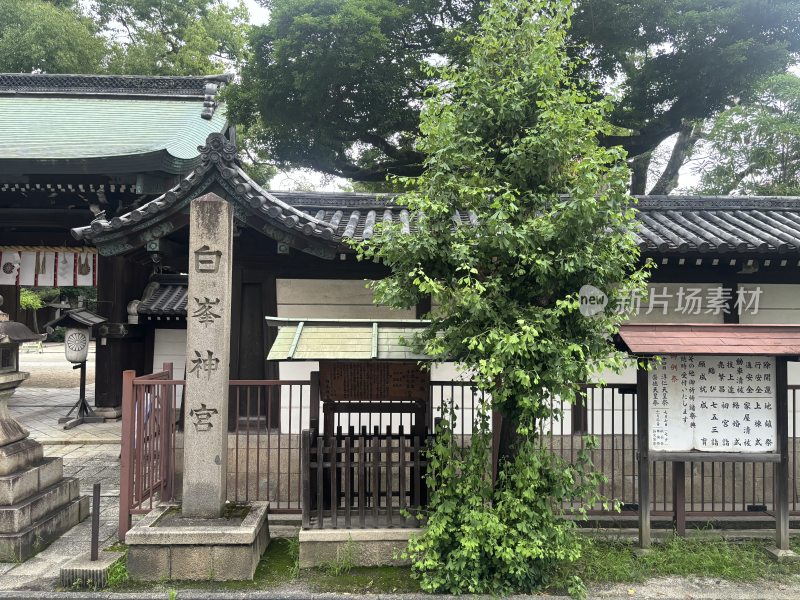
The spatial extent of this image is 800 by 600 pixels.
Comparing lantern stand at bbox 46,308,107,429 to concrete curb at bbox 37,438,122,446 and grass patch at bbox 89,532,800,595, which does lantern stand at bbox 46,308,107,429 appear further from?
grass patch at bbox 89,532,800,595

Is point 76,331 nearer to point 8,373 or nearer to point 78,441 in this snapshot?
point 78,441

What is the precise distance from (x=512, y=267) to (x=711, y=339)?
2.60 m

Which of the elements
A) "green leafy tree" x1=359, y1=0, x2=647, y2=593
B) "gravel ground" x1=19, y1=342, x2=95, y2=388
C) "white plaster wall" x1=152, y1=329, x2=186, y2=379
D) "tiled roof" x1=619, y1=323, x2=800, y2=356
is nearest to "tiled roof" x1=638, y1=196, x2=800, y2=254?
"tiled roof" x1=619, y1=323, x2=800, y2=356

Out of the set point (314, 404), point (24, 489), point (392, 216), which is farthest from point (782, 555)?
point (24, 489)

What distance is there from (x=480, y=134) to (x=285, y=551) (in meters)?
5.17

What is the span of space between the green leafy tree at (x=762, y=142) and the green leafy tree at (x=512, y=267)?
15.3 m

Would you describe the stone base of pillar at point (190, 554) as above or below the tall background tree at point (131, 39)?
below

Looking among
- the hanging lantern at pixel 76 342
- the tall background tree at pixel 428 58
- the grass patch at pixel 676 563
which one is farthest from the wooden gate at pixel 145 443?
the tall background tree at pixel 428 58

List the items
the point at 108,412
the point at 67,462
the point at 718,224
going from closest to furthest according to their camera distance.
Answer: the point at 718,224 → the point at 67,462 → the point at 108,412

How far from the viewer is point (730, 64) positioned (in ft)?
42.7

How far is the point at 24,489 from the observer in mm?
5980

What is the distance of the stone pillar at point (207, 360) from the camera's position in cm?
547

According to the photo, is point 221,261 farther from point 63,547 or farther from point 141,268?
point 141,268

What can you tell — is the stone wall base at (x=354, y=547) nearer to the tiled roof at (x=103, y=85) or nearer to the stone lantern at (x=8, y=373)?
the stone lantern at (x=8, y=373)
